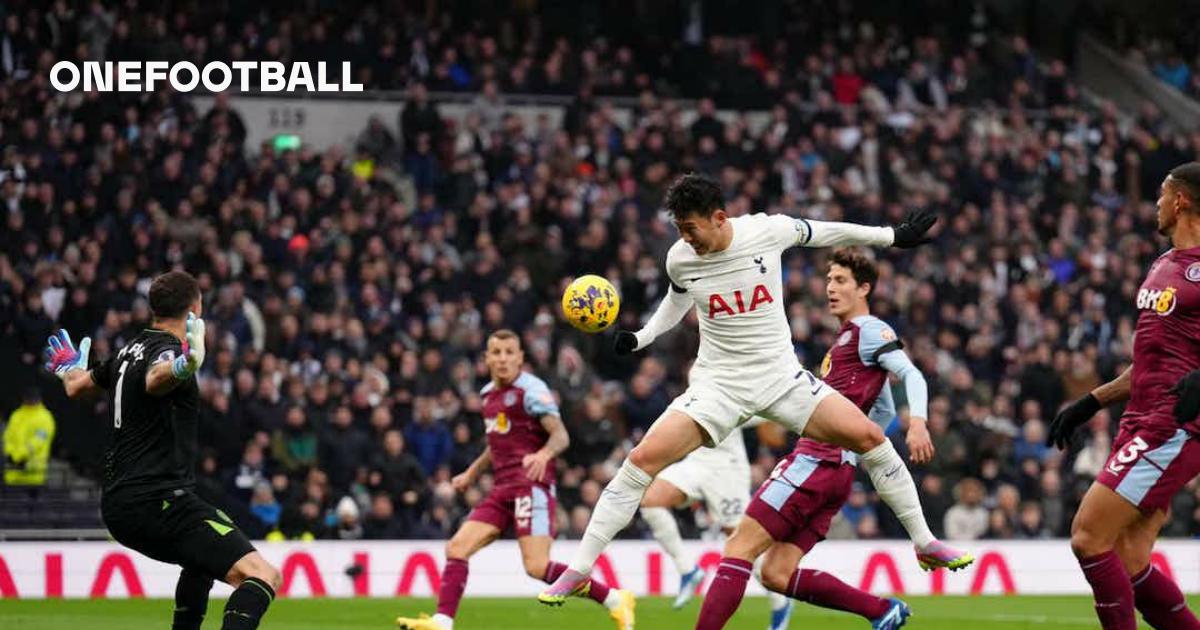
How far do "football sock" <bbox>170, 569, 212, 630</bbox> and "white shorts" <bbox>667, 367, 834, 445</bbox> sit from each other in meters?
2.67

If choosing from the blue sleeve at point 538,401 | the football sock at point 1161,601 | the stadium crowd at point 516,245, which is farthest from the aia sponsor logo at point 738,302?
the stadium crowd at point 516,245

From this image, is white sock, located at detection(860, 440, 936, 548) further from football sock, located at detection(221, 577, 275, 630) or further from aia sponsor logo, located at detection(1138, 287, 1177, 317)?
football sock, located at detection(221, 577, 275, 630)

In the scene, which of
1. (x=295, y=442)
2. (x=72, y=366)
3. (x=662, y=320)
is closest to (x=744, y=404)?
(x=662, y=320)

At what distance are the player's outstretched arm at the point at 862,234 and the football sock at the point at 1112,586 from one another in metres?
2.03

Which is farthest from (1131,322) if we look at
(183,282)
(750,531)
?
(183,282)

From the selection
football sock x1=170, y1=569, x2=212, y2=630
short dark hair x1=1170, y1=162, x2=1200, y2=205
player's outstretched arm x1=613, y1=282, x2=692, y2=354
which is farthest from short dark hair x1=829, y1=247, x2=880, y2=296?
football sock x1=170, y1=569, x2=212, y2=630

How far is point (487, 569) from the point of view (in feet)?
63.0

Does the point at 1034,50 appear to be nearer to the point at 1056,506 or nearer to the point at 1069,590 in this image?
the point at 1056,506

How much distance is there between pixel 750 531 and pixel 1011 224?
1735 centimetres

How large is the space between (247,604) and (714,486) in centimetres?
729

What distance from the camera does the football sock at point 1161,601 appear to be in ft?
31.4

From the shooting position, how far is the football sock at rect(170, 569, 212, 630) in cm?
994

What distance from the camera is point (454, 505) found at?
20.4 m

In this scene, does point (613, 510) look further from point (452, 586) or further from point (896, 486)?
point (452, 586)
